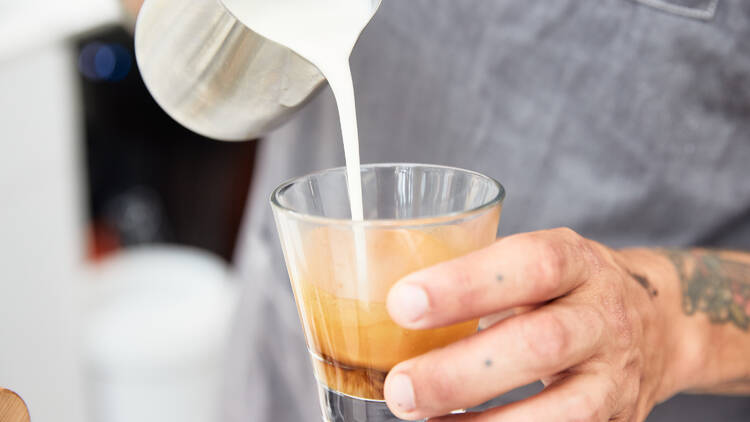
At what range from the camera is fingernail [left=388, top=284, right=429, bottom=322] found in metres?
0.35

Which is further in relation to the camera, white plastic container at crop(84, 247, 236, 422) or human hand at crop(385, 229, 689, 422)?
white plastic container at crop(84, 247, 236, 422)

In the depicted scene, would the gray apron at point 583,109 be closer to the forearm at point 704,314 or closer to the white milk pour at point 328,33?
the forearm at point 704,314

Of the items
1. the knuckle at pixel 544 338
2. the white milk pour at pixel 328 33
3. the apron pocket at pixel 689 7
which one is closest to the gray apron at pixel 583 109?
the apron pocket at pixel 689 7

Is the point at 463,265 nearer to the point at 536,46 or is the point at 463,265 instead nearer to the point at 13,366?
the point at 536,46

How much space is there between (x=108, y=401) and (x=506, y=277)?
1370 millimetres

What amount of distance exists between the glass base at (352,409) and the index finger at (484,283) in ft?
0.27

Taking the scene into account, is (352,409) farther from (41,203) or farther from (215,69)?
(41,203)

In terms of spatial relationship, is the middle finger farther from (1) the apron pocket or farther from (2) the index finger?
(1) the apron pocket

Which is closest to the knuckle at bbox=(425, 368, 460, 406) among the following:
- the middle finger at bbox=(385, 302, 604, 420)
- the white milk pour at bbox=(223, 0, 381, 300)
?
the middle finger at bbox=(385, 302, 604, 420)

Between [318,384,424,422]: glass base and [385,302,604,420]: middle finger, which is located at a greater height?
[385,302,604,420]: middle finger

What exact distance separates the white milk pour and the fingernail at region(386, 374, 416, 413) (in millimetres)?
113

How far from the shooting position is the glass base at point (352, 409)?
42cm

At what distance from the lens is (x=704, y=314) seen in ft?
1.94

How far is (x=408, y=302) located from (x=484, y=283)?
0.04 m
